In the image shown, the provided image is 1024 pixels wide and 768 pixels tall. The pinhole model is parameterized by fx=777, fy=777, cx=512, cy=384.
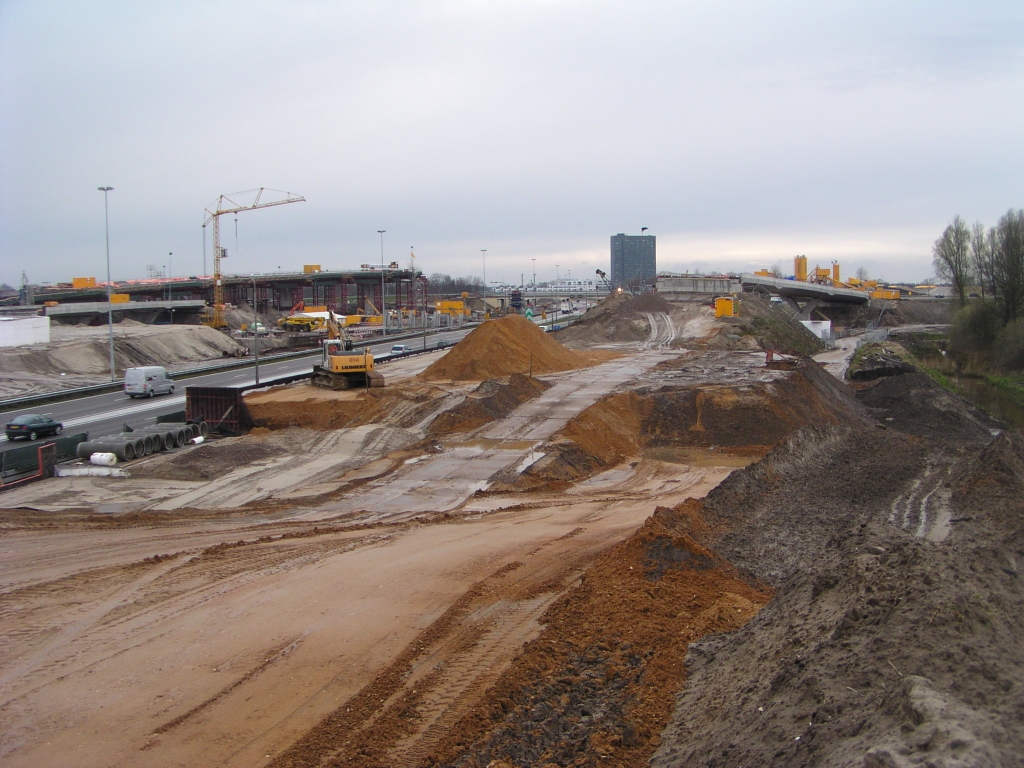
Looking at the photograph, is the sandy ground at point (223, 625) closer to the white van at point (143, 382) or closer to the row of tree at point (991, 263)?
the white van at point (143, 382)

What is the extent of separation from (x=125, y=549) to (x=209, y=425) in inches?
674

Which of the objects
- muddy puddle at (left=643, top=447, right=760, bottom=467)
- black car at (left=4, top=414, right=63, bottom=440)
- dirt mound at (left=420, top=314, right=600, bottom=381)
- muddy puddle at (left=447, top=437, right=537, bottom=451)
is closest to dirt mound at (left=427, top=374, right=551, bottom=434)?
muddy puddle at (left=447, top=437, right=537, bottom=451)

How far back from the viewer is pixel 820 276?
4904 inches

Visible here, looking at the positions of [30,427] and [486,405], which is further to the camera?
[486,405]

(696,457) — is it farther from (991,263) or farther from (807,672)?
(991,263)

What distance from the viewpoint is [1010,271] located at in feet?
195

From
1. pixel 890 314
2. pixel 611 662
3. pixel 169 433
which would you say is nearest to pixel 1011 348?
pixel 890 314

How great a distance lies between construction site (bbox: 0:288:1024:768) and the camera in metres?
7.21

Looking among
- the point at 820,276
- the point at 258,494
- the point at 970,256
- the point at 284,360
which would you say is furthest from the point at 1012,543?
the point at 820,276

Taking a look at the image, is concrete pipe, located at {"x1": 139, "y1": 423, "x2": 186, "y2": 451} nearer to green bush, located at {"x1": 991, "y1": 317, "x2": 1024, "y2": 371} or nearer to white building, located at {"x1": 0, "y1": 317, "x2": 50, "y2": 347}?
white building, located at {"x1": 0, "y1": 317, "x2": 50, "y2": 347}

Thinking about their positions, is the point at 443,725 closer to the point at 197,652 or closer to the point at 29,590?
the point at 197,652

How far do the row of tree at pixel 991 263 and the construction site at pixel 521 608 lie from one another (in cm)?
4069

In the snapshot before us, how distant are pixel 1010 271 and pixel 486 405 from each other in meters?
48.1

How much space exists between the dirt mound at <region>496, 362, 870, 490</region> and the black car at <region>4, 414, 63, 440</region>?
21.2 m
